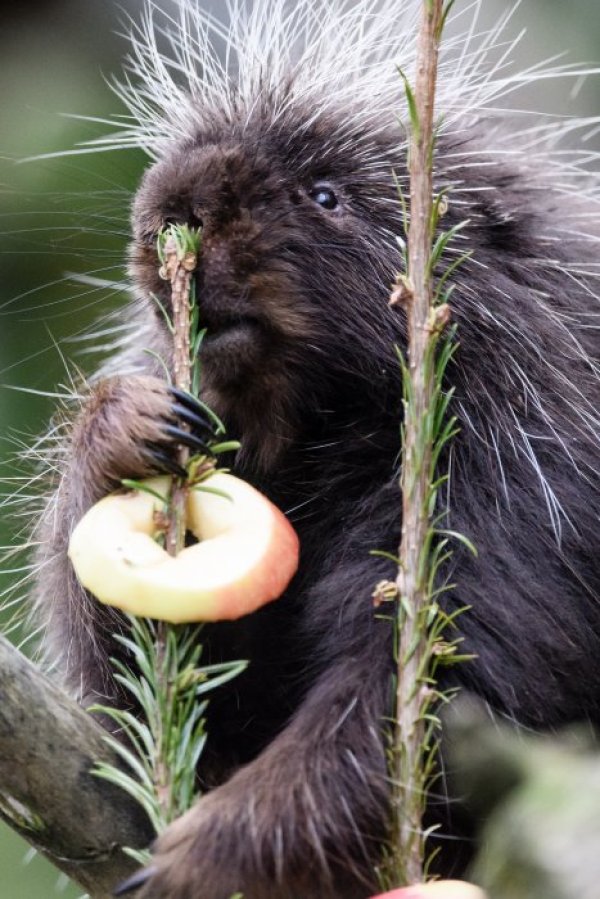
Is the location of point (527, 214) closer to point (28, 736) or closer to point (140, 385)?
point (140, 385)

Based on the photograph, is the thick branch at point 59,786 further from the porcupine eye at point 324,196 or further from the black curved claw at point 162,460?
the porcupine eye at point 324,196

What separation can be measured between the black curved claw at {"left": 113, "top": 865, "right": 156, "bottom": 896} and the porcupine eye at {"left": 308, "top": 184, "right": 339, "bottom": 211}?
4.23ft

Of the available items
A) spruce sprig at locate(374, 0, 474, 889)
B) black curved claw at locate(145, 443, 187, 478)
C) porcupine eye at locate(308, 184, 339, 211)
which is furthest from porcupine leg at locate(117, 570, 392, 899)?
porcupine eye at locate(308, 184, 339, 211)

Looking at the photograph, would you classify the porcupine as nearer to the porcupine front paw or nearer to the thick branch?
the porcupine front paw

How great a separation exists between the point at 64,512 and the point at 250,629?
0.49 metres

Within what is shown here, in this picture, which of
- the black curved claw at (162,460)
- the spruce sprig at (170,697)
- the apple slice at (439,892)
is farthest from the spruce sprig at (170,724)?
the apple slice at (439,892)

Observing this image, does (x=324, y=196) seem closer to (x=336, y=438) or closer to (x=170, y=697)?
(x=336, y=438)

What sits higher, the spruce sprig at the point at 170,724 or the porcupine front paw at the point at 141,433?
the porcupine front paw at the point at 141,433

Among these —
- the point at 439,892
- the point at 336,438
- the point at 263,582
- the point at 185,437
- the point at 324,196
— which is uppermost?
the point at 324,196

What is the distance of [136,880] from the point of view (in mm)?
1876

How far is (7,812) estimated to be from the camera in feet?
6.55

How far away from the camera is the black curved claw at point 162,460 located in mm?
1952

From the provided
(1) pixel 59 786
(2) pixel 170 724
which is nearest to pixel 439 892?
(2) pixel 170 724

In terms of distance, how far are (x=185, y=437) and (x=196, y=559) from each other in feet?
1.01
